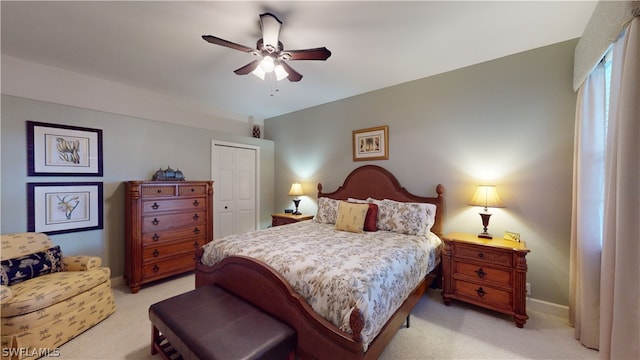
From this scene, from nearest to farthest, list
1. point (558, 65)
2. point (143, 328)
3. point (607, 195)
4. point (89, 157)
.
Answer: point (607, 195), point (143, 328), point (558, 65), point (89, 157)

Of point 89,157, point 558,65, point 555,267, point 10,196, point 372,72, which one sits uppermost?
point 372,72

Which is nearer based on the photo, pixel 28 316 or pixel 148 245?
pixel 28 316

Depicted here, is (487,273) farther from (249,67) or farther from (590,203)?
(249,67)

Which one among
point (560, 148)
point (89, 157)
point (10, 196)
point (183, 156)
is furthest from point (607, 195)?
point (10, 196)

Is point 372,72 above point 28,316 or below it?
above

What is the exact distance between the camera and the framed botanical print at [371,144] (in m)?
3.55

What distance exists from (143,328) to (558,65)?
4700 mm

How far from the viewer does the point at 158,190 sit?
3.17 metres

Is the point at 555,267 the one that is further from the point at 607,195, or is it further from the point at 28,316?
the point at 28,316

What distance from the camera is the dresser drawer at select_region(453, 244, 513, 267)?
90.5 inches

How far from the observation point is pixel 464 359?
1.84m

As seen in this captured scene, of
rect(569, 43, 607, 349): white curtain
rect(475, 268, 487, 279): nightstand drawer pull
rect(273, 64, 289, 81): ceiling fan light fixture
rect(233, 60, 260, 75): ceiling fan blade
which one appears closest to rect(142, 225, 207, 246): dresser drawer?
rect(233, 60, 260, 75): ceiling fan blade

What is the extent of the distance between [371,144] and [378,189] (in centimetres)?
70

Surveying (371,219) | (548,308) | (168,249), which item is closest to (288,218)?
(371,219)
